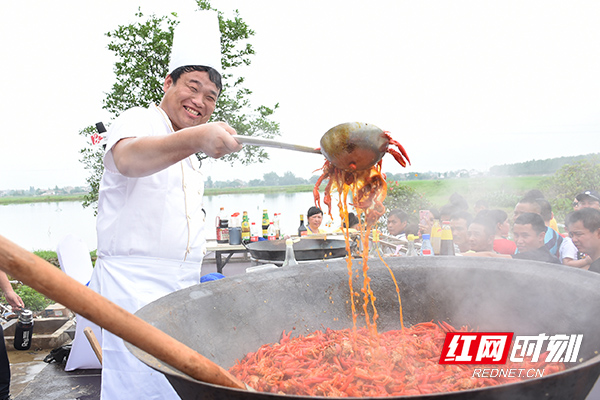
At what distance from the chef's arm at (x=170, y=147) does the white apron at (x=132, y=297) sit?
2.10 ft

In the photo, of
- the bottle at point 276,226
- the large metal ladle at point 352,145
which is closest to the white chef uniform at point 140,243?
the large metal ladle at point 352,145

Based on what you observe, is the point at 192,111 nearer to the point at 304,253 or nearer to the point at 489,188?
the point at 304,253

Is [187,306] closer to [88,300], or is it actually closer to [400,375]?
[88,300]

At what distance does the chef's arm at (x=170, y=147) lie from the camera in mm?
1657

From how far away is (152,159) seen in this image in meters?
1.83

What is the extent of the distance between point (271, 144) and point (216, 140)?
25 centimetres

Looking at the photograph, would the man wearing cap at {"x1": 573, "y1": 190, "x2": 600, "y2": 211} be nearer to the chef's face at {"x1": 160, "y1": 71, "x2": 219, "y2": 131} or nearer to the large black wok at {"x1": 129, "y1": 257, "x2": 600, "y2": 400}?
the large black wok at {"x1": 129, "y1": 257, "x2": 600, "y2": 400}

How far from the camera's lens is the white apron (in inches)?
85.0

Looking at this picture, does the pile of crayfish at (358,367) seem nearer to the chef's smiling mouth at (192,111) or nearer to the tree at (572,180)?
the chef's smiling mouth at (192,111)

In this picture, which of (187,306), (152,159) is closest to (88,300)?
(187,306)

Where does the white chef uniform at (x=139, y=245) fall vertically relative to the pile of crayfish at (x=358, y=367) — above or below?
above

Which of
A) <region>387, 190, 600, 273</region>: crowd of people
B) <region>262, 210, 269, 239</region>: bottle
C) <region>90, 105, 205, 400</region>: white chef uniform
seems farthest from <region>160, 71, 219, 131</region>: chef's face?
<region>262, 210, 269, 239</region>: bottle

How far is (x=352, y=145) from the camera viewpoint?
1.87m

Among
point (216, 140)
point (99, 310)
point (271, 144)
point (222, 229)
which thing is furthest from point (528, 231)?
point (222, 229)
